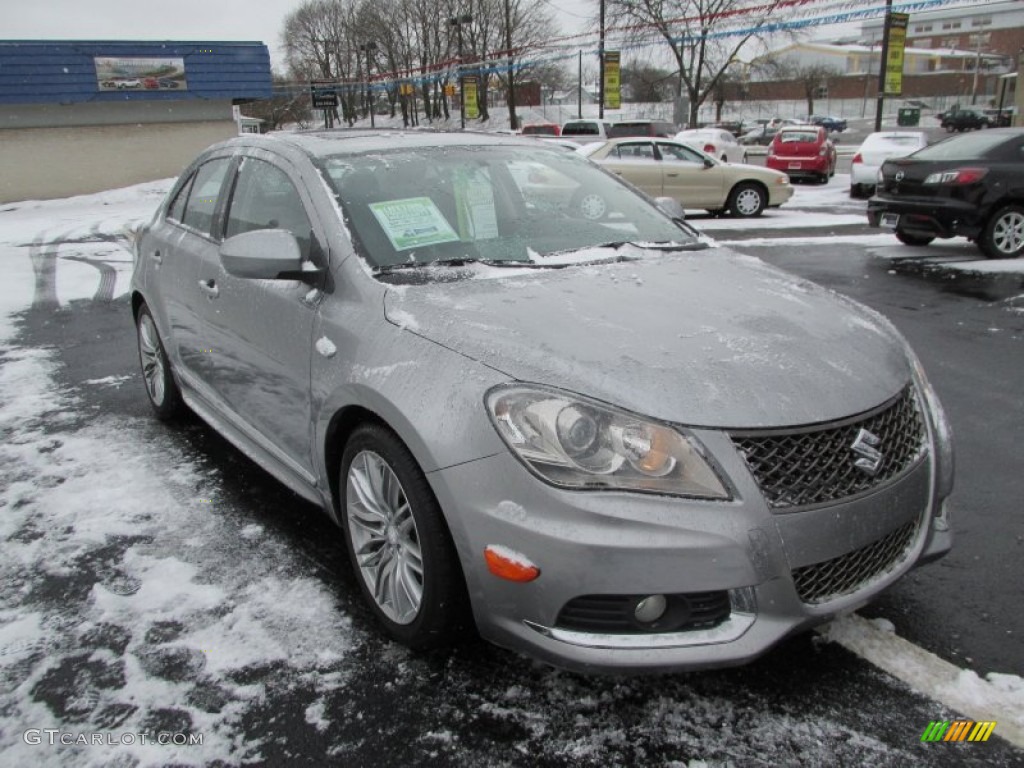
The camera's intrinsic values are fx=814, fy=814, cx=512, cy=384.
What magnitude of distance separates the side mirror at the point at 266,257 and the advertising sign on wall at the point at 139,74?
25.6m

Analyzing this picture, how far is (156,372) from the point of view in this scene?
4836 millimetres

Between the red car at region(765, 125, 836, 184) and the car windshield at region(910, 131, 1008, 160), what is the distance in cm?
1281

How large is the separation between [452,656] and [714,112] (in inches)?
3432

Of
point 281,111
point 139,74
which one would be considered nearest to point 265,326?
point 139,74

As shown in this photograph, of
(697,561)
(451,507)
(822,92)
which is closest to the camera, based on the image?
(697,561)

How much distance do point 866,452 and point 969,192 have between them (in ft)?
29.0

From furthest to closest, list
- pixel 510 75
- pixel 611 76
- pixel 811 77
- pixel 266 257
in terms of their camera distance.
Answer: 1. pixel 811 77
2. pixel 510 75
3. pixel 611 76
4. pixel 266 257

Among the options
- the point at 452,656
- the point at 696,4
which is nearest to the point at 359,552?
the point at 452,656

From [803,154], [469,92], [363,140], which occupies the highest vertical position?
[469,92]

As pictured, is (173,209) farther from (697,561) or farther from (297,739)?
(697,561)

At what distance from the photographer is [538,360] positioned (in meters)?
2.25

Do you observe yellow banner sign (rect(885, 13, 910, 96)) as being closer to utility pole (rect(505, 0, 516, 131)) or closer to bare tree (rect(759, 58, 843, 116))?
utility pole (rect(505, 0, 516, 131))

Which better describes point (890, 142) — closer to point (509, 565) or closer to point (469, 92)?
point (509, 565)

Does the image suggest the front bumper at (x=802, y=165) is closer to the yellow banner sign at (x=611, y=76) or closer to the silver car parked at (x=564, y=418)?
the yellow banner sign at (x=611, y=76)
